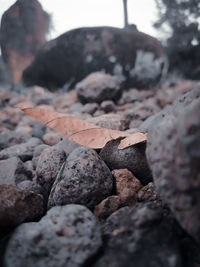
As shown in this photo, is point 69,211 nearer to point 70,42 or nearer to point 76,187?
point 76,187

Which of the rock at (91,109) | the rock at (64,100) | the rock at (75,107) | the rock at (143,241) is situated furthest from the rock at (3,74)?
the rock at (143,241)

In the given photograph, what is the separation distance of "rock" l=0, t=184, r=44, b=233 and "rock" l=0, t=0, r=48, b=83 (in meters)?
1.26

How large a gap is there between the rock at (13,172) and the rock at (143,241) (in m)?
0.59

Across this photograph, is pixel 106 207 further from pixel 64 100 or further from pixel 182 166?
pixel 64 100

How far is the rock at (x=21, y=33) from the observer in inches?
62.0

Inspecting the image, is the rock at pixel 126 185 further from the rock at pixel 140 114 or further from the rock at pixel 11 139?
the rock at pixel 11 139

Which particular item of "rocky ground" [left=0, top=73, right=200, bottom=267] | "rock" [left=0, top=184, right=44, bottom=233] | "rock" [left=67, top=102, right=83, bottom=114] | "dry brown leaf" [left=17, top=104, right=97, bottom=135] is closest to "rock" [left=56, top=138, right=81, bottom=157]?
"rocky ground" [left=0, top=73, right=200, bottom=267]

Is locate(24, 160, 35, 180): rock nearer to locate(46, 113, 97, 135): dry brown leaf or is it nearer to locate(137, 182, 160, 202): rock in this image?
locate(46, 113, 97, 135): dry brown leaf

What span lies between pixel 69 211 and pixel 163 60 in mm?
2132

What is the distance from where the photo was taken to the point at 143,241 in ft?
1.75

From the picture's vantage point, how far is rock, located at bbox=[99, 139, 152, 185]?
2.99 feet

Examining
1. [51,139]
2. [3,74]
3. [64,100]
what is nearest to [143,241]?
[51,139]

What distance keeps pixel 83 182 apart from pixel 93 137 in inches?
9.4

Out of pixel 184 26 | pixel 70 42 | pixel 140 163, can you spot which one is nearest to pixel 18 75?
pixel 70 42
